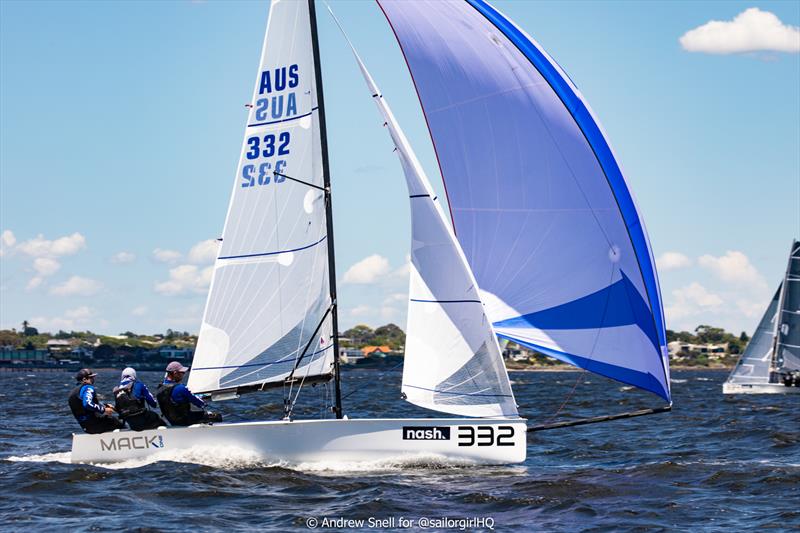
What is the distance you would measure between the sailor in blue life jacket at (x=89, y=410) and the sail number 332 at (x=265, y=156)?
11.8 ft

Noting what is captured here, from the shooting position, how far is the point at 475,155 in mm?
15227

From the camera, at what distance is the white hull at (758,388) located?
48.3 m

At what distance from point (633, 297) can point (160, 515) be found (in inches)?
267

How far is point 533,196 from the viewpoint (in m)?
15.0

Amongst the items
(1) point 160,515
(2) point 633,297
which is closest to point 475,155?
(2) point 633,297

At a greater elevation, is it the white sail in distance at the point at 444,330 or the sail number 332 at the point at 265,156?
the sail number 332 at the point at 265,156

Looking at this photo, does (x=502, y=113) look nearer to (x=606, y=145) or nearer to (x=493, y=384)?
(x=606, y=145)

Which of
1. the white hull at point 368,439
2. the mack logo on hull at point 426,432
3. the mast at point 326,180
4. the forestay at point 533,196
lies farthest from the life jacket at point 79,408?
the forestay at point 533,196

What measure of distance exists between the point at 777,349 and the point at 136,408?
1600 inches

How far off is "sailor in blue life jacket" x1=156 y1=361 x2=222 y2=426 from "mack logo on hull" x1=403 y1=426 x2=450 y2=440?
8.88 feet

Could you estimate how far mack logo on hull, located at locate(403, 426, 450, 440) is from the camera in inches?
564

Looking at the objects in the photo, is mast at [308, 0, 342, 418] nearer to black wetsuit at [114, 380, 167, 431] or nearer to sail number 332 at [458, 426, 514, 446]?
sail number 332 at [458, 426, 514, 446]

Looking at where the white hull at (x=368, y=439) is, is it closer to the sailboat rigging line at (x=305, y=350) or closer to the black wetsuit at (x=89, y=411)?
the sailboat rigging line at (x=305, y=350)

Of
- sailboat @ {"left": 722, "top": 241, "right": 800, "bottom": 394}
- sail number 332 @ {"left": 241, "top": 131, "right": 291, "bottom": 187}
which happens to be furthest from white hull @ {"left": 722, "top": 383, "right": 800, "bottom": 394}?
sail number 332 @ {"left": 241, "top": 131, "right": 291, "bottom": 187}
